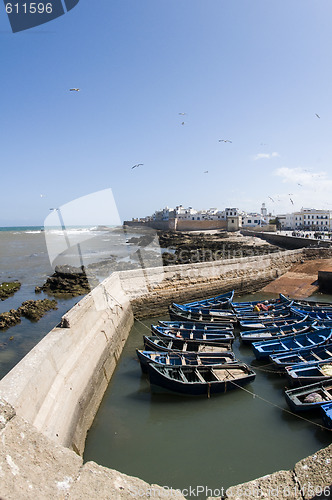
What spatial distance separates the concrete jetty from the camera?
3586 mm

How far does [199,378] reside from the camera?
888cm

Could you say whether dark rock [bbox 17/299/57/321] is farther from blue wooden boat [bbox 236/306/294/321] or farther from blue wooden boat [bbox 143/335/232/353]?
blue wooden boat [bbox 236/306/294/321]

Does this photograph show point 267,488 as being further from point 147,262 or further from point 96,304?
point 147,262

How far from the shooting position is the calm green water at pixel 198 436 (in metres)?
6.31

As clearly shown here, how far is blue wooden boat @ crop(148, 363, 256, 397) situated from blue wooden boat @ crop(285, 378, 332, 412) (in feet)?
4.27

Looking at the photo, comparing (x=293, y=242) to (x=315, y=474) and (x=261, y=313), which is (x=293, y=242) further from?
(x=315, y=474)

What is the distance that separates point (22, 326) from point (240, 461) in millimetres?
11432

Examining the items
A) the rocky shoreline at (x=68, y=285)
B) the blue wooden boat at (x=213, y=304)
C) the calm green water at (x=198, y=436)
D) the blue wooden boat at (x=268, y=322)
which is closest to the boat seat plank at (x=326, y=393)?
the calm green water at (x=198, y=436)

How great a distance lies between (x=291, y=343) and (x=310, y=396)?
3.57 metres

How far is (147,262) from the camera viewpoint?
101 ft

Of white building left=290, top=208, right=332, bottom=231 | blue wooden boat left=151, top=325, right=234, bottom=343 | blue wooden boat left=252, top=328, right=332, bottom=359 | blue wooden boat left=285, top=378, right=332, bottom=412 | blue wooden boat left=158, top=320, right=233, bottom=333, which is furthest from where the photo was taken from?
white building left=290, top=208, right=332, bottom=231

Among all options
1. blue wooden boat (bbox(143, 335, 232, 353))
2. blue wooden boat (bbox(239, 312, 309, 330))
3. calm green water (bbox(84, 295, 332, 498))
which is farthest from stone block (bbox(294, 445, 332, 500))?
blue wooden boat (bbox(239, 312, 309, 330))

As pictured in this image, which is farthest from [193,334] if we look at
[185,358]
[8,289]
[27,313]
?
[8,289]

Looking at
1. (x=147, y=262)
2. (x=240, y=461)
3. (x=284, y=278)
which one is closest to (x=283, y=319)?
(x=240, y=461)
